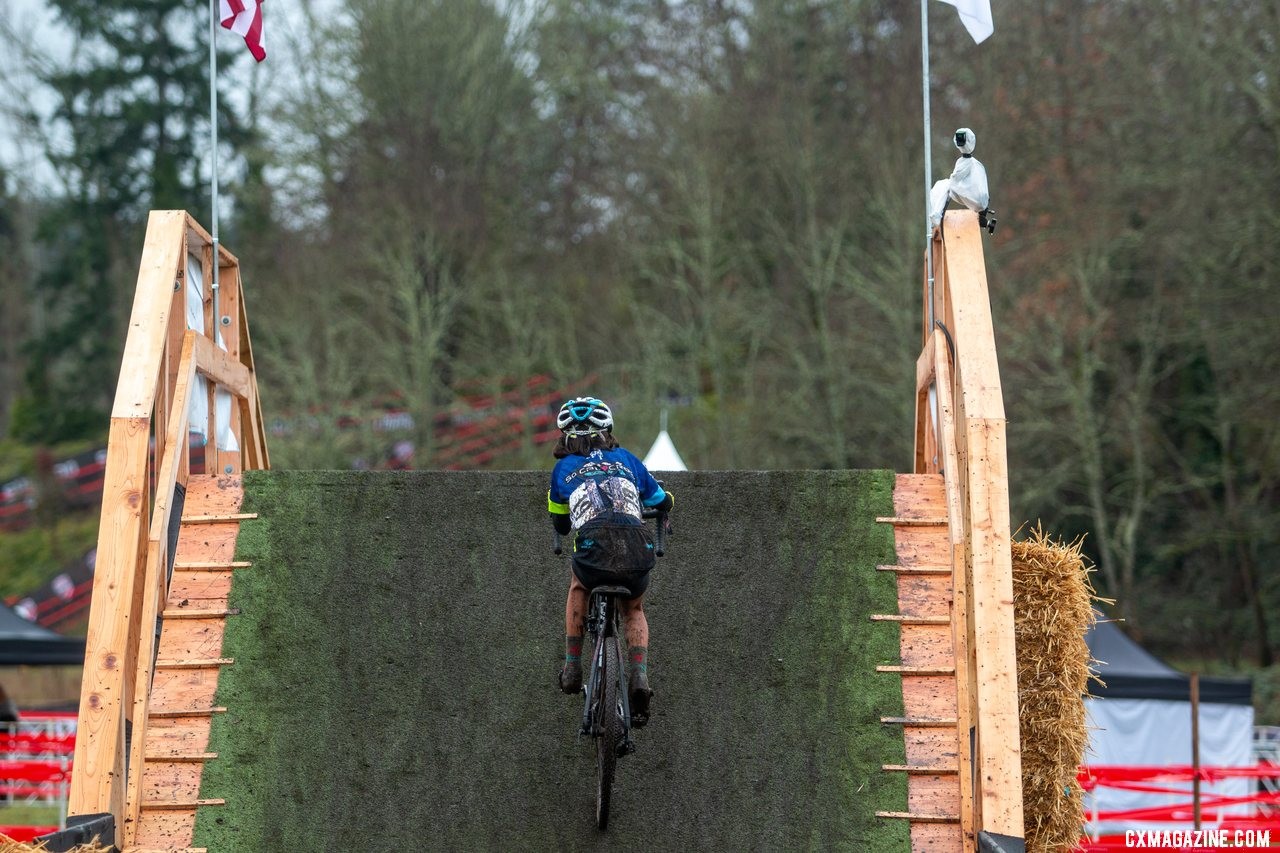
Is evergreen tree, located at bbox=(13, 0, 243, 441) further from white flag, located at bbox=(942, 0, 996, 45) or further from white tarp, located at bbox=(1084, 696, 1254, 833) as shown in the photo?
white flag, located at bbox=(942, 0, 996, 45)

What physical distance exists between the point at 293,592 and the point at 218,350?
1747 millimetres

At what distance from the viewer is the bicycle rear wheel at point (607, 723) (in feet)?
21.6

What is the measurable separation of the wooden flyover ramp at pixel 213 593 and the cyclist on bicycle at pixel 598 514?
4.38 feet

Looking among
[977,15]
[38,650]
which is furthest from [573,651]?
[38,650]

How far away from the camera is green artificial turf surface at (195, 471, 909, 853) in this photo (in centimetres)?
Result: 699

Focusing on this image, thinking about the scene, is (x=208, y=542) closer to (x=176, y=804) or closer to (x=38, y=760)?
(x=176, y=804)

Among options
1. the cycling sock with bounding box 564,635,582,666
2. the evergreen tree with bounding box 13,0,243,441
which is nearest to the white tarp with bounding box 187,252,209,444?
the cycling sock with bounding box 564,635,582,666

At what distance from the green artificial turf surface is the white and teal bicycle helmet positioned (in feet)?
4.47

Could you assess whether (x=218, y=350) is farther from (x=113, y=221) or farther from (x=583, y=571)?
(x=113, y=221)

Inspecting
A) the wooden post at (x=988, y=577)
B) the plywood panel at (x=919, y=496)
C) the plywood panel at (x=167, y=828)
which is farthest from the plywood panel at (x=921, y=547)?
the plywood panel at (x=167, y=828)

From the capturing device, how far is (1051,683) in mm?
7145

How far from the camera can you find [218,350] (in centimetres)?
894

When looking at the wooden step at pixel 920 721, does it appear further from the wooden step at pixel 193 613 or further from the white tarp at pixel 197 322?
the white tarp at pixel 197 322

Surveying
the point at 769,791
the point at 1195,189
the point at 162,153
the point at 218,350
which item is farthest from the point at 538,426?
the point at 769,791
